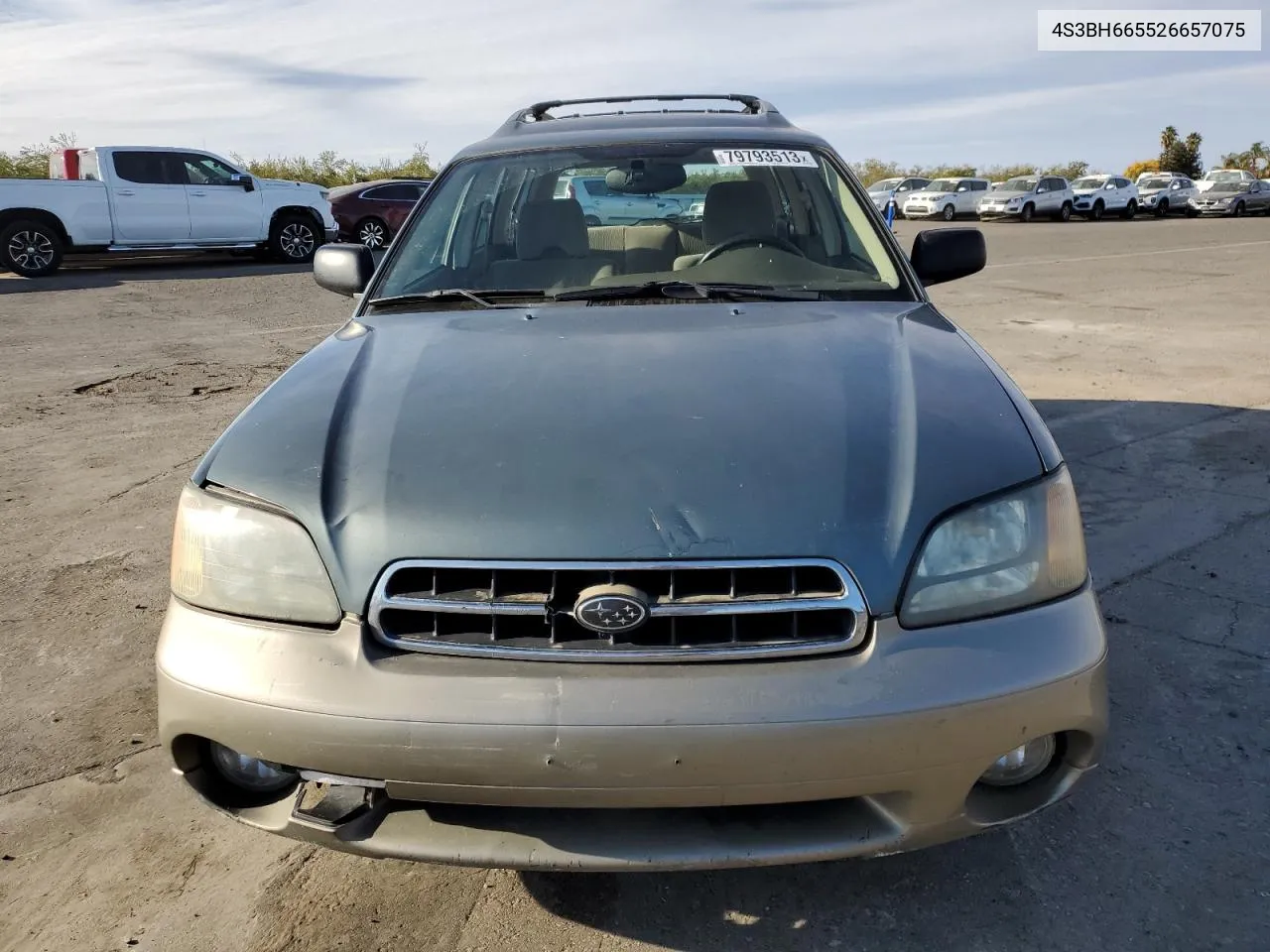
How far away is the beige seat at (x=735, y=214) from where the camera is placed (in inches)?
125

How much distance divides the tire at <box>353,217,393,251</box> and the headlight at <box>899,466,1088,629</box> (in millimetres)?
17204

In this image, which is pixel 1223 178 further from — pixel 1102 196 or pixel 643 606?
pixel 643 606

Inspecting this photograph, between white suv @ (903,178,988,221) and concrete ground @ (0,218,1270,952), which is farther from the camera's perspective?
white suv @ (903,178,988,221)

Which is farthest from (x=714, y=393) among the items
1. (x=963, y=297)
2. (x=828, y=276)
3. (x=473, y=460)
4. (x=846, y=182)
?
(x=963, y=297)

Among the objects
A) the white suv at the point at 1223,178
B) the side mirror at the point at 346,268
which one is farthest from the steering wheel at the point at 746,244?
the white suv at the point at 1223,178

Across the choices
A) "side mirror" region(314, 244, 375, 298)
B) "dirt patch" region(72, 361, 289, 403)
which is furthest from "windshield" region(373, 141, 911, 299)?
"dirt patch" region(72, 361, 289, 403)

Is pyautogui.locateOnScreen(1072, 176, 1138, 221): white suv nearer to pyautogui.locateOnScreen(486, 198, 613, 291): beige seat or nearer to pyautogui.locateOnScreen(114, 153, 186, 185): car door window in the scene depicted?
pyautogui.locateOnScreen(114, 153, 186, 185): car door window

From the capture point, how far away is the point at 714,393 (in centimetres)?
214

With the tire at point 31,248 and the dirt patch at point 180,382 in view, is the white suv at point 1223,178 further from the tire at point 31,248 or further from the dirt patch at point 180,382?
A: the dirt patch at point 180,382

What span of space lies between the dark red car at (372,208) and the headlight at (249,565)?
16.6 meters

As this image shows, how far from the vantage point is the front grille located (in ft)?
5.65

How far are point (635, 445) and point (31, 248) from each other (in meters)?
14.5

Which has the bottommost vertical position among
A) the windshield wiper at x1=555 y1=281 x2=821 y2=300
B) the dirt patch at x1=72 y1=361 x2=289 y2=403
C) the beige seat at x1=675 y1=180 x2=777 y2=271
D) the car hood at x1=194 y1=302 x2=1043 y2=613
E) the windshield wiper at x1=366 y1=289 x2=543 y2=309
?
the dirt patch at x1=72 y1=361 x2=289 y2=403

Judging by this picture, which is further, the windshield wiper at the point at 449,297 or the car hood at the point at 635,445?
the windshield wiper at the point at 449,297
